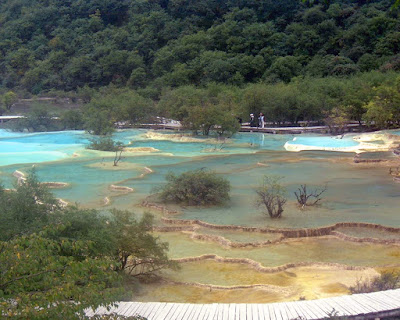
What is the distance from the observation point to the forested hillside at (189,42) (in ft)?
163

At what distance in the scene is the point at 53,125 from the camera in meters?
39.2

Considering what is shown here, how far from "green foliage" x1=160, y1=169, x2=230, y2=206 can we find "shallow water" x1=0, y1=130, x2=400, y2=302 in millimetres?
454

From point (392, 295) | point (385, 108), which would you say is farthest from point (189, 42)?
point (392, 295)

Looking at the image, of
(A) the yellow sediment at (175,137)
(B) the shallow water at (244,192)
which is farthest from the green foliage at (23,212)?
(A) the yellow sediment at (175,137)

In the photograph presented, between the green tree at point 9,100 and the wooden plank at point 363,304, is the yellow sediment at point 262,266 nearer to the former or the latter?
the wooden plank at point 363,304

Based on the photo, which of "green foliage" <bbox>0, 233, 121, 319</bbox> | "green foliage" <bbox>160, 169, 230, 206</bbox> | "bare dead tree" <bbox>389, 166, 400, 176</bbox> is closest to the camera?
"green foliage" <bbox>0, 233, 121, 319</bbox>

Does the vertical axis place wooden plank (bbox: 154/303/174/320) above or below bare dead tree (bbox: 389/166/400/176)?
below

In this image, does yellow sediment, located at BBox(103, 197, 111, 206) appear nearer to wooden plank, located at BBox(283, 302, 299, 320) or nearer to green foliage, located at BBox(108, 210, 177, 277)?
green foliage, located at BBox(108, 210, 177, 277)

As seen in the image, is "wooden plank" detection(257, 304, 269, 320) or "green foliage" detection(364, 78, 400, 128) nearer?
"wooden plank" detection(257, 304, 269, 320)

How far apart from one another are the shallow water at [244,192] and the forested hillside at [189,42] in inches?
718

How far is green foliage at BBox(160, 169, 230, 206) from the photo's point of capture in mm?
16009

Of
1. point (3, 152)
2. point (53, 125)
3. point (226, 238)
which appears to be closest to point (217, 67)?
point (53, 125)

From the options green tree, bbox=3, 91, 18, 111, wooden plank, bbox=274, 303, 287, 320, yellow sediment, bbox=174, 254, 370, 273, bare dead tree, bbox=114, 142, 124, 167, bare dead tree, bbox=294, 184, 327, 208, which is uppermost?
green tree, bbox=3, 91, 18, 111

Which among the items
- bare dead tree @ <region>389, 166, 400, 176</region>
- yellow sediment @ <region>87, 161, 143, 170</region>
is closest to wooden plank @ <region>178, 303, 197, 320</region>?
bare dead tree @ <region>389, 166, 400, 176</region>
